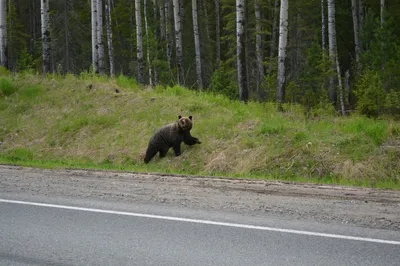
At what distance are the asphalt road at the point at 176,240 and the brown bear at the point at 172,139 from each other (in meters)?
5.89

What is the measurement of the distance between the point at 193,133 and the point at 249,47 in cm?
2298

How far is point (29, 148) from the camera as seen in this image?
1560cm

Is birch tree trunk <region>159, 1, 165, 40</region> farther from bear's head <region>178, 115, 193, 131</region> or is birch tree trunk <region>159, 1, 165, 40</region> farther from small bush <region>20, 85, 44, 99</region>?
bear's head <region>178, 115, 193, 131</region>

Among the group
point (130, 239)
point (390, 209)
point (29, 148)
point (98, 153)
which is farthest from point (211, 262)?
point (29, 148)

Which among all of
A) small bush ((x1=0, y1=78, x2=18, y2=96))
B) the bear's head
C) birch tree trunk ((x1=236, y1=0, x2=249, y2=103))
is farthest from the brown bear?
small bush ((x1=0, y1=78, x2=18, y2=96))

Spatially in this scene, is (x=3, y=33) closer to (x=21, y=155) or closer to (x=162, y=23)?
(x=21, y=155)

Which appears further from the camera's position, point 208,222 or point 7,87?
point 7,87

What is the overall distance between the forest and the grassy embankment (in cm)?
208

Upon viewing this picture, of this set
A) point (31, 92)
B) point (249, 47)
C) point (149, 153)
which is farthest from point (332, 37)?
point (249, 47)

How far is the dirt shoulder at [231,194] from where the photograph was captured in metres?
6.91

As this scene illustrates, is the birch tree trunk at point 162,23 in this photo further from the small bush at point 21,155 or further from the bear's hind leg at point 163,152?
the bear's hind leg at point 163,152

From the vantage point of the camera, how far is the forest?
1908 centimetres

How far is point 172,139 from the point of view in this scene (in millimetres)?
13000

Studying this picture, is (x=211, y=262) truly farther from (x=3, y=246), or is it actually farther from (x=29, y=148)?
(x=29, y=148)
